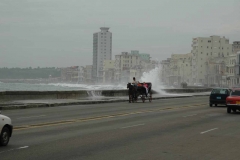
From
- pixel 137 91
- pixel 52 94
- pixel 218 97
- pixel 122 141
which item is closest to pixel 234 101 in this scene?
pixel 218 97

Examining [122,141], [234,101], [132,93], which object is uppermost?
[132,93]

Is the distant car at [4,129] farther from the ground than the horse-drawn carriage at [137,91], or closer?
closer

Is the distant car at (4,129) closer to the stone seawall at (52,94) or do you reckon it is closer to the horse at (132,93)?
the stone seawall at (52,94)

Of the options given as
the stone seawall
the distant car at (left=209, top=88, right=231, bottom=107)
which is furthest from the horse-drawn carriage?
the distant car at (left=209, top=88, right=231, bottom=107)

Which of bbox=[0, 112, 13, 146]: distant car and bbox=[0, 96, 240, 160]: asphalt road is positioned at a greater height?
bbox=[0, 112, 13, 146]: distant car

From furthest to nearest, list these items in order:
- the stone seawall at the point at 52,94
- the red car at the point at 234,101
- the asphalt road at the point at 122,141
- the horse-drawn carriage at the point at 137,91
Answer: the horse-drawn carriage at the point at 137,91, the stone seawall at the point at 52,94, the red car at the point at 234,101, the asphalt road at the point at 122,141

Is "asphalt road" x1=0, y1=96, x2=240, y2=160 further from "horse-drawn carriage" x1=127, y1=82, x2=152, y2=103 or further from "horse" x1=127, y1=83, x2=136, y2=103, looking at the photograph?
"horse-drawn carriage" x1=127, y1=82, x2=152, y2=103

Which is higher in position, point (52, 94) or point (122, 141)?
point (52, 94)

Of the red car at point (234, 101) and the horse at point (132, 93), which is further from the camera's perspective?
the horse at point (132, 93)

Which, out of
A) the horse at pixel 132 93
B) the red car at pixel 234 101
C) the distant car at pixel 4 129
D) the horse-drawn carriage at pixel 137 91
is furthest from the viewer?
the horse-drawn carriage at pixel 137 91

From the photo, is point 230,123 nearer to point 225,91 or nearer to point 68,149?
point 68,149

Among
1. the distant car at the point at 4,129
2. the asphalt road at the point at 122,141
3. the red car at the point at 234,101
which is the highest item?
the red car at the point at 234,101

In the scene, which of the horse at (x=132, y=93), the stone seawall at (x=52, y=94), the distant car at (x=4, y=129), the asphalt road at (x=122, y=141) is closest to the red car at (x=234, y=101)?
the asphalt road at (x=122, y=141)

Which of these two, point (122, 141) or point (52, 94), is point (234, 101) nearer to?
point (122, 141)
